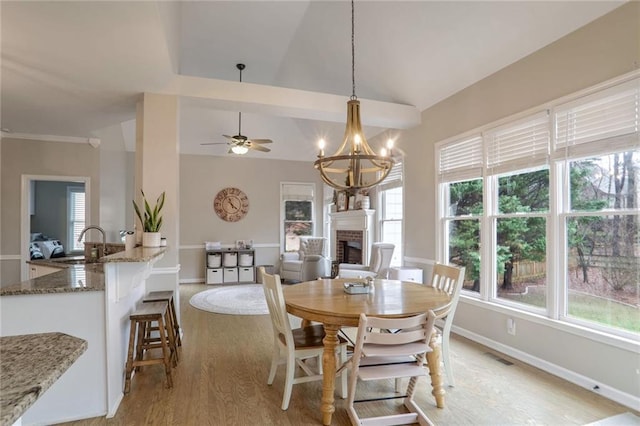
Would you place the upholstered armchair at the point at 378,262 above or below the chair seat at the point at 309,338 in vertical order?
above

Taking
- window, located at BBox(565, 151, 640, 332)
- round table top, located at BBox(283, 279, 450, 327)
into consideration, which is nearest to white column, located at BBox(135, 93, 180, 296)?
round table top, located at BBox(283, 279, 450, 327)

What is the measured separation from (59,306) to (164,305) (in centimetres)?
76

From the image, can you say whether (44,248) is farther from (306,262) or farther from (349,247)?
(349,247)

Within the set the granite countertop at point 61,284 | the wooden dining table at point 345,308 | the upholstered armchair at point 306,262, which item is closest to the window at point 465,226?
the wooden dining table at point 345,308

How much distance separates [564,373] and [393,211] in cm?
319

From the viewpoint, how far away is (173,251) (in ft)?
12.0

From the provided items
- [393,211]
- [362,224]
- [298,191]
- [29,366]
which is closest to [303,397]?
[29,366]

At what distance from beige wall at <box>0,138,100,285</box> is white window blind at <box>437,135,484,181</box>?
5.74 m

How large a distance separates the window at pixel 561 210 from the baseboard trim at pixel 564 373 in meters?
0.41

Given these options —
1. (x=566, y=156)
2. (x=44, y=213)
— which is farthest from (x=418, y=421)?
(x=44, y=213)

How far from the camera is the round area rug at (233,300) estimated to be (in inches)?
193

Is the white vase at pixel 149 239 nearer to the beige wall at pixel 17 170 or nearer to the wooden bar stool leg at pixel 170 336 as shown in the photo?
the wooden bar stool leg at pixel 170 336

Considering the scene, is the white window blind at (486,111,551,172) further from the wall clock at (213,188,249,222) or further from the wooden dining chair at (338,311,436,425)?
the wall clock at (213,188,249,222)

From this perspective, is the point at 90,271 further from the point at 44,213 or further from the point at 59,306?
the point at 44,213
